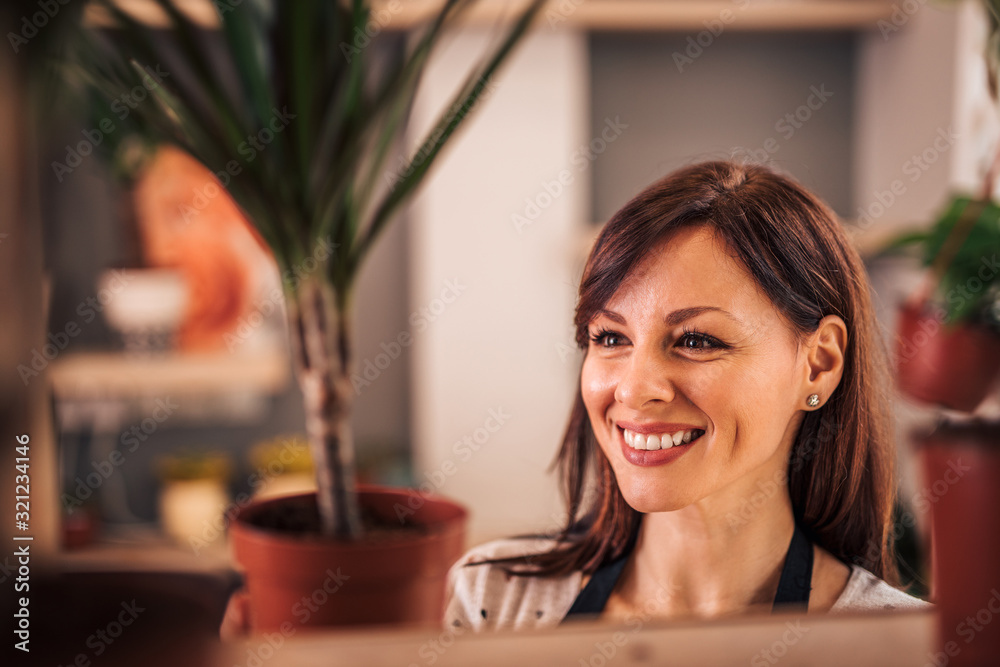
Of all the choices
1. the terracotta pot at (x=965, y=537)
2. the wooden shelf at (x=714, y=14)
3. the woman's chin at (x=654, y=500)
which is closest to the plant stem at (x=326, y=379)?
the woman's chin at (x=654, y=500)

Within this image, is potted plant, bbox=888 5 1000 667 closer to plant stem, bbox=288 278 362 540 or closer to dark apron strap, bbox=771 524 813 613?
dark apron strap, bbox=771 524 813 613

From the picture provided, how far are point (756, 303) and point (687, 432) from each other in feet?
0.17

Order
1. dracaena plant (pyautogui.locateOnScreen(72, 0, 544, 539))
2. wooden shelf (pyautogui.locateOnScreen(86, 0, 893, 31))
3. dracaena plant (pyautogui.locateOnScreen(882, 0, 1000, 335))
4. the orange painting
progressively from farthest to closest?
the orange painting → wooden shelf (pyautogui.locateOnScreen(86, 0, 893, 31)) → dracaena plant (pyautogui.locateOnScreen(882, 0, 1000, 335)) → dracaena plant (pyautogui.locateOnScreen(72, 0, 544, 539))

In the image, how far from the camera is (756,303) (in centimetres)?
27

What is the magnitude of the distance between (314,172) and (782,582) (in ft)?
0.79

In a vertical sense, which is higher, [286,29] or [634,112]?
[634,112]

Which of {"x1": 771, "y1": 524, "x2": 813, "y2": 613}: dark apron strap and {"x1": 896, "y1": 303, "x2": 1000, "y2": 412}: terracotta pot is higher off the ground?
{"x1": 896, "y1": 303, "x2": 1000, "y2": 412}: terracotta pot

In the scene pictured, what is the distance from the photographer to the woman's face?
260 mm

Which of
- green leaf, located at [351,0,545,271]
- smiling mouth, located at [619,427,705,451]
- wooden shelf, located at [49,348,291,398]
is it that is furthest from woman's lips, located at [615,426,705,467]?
wooden shelf, located at [49,348,291,398]

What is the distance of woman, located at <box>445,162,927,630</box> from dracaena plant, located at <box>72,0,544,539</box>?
0.09 metres

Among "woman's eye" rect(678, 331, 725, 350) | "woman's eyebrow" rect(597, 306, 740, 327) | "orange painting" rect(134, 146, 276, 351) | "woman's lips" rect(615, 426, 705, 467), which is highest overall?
"orange painting" rect(134, 146, 276, 351)

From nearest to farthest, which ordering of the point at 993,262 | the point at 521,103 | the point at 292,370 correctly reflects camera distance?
the point at 993,262
the point at 521,103
the point at 292,370

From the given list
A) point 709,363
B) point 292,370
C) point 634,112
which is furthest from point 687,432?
point 292,370

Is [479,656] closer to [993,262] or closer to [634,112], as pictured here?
[993,262]
